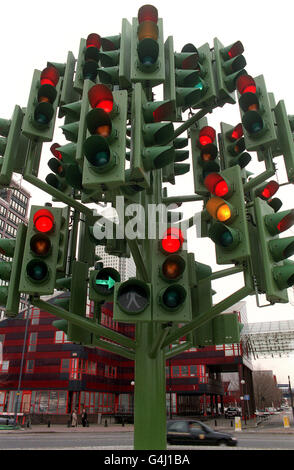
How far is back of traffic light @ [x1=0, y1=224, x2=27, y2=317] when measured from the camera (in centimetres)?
435

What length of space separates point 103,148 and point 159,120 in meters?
1.12

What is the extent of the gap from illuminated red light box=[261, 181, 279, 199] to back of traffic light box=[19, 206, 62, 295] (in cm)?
258

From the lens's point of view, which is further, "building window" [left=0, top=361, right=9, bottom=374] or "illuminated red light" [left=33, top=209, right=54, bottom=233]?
"building window" [left=0, top=361, right=9, bottom=374]

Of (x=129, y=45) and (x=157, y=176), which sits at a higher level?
(x=129, y=45)

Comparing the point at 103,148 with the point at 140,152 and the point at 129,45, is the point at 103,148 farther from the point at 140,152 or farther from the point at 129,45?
the point at 129,45

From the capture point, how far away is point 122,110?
370cm

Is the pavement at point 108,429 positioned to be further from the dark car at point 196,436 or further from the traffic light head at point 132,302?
the traffic light head at point 132,302

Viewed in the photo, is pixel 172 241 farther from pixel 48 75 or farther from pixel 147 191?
pixel 48 75

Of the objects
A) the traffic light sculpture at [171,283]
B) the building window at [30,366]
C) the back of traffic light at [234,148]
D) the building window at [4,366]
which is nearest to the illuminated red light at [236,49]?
the back of traffic light at [234,148]

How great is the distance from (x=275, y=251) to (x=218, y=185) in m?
0.89

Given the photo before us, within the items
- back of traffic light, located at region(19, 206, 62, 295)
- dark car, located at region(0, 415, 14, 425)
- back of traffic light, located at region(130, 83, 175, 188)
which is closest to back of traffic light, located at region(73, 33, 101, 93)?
back of traffic light, located at region(130, 83, 175, 188)
